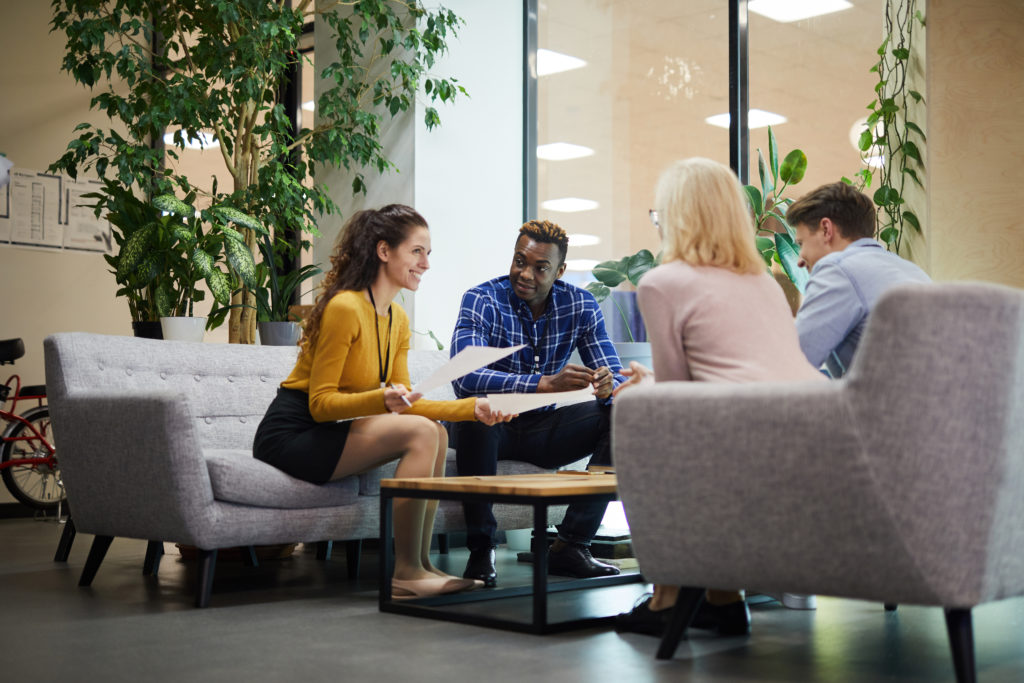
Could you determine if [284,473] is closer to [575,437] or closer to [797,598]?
[575,437]

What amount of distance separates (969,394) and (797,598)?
1238 millimetres

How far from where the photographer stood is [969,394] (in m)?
1.61

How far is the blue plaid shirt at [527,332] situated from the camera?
11.1ft

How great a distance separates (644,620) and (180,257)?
2611mm

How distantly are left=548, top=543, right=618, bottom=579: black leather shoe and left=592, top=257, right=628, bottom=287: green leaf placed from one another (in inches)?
76.6

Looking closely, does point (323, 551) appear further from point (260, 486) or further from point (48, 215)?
point (48, 215)

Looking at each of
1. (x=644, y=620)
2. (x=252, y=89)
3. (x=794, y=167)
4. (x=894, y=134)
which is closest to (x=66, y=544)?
(x=252, y=89)

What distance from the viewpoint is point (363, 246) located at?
2.92 metres

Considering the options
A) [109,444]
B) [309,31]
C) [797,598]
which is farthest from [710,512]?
[309,31]

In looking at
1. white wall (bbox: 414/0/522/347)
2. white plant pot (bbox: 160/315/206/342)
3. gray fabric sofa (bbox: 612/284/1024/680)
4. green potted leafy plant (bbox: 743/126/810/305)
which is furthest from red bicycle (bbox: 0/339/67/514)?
gray fabric sofa (bbox: 612/284/1024/680)

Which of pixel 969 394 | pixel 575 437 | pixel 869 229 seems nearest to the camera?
pixel 969 394

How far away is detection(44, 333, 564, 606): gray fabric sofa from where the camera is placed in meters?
2.74

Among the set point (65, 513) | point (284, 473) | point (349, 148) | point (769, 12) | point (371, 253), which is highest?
point (769, 12)

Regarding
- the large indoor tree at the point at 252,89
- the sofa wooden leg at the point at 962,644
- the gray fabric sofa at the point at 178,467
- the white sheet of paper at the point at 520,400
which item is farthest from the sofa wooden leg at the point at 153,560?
the sofa wooden leg at the point at 962,644
